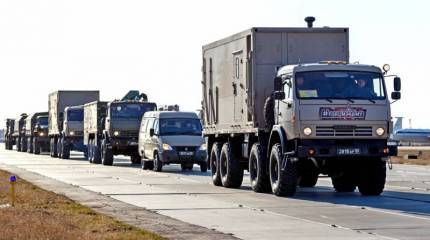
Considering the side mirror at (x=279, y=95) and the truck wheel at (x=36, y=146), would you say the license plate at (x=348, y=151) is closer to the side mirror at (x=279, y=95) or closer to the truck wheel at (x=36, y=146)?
the side mirror at (x=279, y=95)

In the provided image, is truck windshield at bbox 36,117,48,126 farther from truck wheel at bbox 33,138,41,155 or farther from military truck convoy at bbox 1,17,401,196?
military truck convoy at bbox 1,17,401,196

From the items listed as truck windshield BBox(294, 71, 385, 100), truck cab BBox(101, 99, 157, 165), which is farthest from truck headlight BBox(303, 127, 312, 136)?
truck cab BBox(101, 99, 157, 165)

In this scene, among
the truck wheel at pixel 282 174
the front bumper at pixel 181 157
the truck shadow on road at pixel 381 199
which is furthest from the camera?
the front bumper at pixel 181 157

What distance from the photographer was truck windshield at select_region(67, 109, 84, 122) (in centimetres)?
5488

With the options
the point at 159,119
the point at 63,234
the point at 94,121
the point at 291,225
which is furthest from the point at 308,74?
the point at 94,121

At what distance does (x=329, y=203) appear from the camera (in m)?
20.2

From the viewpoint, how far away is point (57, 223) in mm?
14906

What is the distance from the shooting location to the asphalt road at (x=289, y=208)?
14492mm

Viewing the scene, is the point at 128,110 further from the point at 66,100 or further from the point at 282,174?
→ the point at 282,174

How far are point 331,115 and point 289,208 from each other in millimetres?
2894

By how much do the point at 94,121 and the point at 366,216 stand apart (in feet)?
105

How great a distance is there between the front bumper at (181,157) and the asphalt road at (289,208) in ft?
20.6

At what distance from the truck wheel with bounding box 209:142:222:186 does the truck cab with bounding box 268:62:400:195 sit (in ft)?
15.2

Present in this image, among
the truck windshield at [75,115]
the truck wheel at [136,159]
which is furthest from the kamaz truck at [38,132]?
the truck wheel at [136,159]
